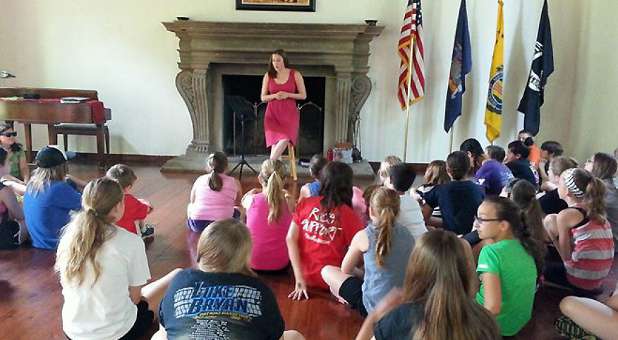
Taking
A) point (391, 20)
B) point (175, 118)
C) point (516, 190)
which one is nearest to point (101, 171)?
point (175, 118)

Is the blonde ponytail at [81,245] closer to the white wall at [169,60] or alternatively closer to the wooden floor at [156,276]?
the wooden floor at [156,276]

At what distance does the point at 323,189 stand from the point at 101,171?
4182mm

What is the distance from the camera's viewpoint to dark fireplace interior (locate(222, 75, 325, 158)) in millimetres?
6801

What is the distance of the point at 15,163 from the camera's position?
4273mm

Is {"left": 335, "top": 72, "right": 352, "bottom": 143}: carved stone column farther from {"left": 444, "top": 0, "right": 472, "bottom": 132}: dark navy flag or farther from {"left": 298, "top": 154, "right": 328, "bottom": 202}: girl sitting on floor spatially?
{"left": 298, "top": 154, "right": 328, "bottom": 202}: girl sitting on floor

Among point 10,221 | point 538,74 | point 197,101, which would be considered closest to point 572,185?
point 538,74

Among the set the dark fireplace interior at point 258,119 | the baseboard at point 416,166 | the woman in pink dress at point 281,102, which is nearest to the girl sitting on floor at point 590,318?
the woman in pink dress at point 281,102

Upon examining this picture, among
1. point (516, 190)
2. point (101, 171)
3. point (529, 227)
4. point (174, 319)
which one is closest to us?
point (174, 319)

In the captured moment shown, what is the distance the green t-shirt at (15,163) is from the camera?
4.24m

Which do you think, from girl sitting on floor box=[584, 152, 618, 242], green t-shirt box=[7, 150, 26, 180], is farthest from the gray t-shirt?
green t-shirt box=[7, 150, 26, 180]

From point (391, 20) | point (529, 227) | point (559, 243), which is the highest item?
point (391, 20)

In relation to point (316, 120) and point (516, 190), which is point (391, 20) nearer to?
point (316, 120)

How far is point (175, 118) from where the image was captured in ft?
22.3

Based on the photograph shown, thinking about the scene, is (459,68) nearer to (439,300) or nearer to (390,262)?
(390,262)
